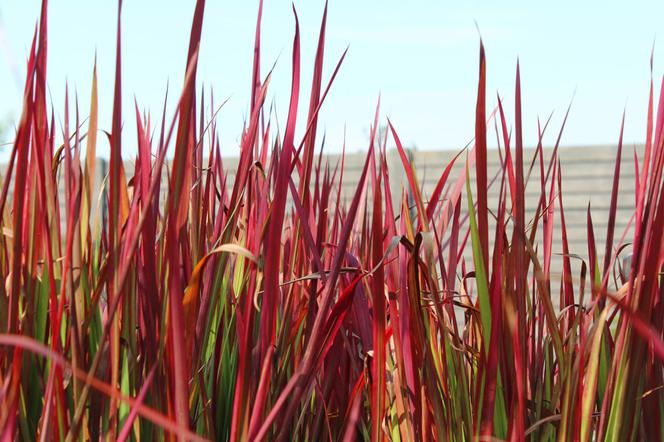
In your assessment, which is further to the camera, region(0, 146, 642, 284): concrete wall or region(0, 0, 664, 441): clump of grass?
region(0, 146, 642, 284): concrete wall

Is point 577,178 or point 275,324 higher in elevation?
point 275,324

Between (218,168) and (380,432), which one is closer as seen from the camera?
(380,432)

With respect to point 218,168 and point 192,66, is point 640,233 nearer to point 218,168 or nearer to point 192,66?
point 192,66

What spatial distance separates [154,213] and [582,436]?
0.30 metres

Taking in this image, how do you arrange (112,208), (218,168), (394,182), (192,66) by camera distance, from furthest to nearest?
(394,182), (218,168), (112,208), (192,66)

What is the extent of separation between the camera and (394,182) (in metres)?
6.97

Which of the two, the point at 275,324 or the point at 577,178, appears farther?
the point at 577,178

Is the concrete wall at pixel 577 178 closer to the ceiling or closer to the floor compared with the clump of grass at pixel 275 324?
closer to the floor

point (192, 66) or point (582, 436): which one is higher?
point (192, 66)

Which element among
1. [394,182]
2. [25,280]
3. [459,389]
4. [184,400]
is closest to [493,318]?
[459,389]

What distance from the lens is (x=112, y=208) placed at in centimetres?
49

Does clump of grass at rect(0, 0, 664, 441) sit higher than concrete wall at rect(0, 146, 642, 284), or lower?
higher

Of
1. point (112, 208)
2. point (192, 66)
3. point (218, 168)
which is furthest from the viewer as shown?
point (218, 168)

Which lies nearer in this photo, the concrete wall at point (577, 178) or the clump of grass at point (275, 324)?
the clump of grass at point (275, 324)
